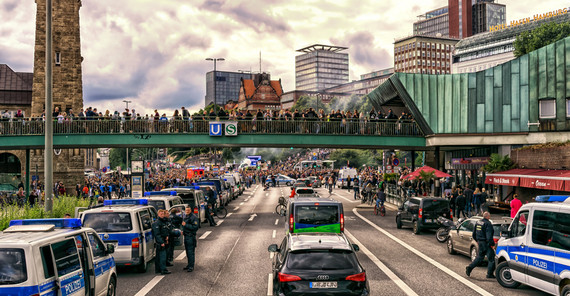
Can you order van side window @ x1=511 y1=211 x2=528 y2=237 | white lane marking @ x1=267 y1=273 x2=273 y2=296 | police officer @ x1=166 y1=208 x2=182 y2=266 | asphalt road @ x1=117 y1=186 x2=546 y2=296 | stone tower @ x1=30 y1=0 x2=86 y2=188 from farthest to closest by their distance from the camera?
stone tower @ x1=30 y1=0 x2=86 y2=188 → police officer @ x1=166 y1=208 x2=182 y2=266 → asphalt road @ x1=117 y1=186 x2=546 y2=296 → van side window @ x1=511 y1=211 x2=528 y2=237 → white lane marking @ x1=267 y1=273 x2=273 y2=296

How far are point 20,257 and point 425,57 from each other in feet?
634

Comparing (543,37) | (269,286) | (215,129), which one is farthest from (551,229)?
(543,37)

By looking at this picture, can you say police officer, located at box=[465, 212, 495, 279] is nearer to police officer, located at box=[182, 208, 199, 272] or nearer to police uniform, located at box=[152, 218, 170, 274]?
police officer, located at box=[182, 208, 199, 272]

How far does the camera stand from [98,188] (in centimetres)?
5147

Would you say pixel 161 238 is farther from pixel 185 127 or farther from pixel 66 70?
pixel 66 70

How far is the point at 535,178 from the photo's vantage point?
29.7 meters

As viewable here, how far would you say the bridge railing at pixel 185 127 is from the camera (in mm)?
36344

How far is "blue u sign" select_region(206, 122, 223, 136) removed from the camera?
1439 inches

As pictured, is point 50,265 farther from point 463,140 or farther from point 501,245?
point 463,140

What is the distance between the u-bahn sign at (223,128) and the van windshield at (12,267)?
28409mm

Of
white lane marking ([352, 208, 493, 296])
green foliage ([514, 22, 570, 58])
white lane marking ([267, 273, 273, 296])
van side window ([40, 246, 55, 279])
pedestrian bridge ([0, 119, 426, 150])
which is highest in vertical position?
green foliage ([514, 22, 570, 58])

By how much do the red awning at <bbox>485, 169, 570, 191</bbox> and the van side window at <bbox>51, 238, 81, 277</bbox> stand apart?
23367 millimetres

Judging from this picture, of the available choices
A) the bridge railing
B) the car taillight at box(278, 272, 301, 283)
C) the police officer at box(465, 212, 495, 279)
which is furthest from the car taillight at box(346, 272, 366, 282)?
the bridge railing

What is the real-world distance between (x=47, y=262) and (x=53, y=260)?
0.18 m
